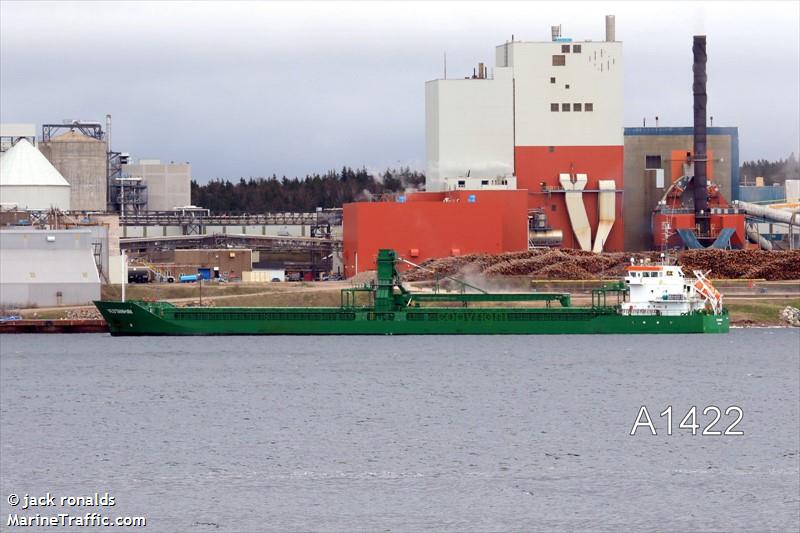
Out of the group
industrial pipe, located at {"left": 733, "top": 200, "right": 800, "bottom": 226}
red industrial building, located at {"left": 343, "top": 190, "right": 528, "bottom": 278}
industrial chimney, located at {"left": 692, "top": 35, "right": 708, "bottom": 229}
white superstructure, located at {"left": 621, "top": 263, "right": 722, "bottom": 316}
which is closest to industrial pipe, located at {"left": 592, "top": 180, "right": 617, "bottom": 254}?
industrial chimney, located at {"left": 692, "top": 35, "right": 708, "bottom": 229}

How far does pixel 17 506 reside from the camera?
37.3 m

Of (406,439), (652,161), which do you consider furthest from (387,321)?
(406,439)

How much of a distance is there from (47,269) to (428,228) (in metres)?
21.7

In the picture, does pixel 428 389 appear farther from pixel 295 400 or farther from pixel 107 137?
pixel 107 137

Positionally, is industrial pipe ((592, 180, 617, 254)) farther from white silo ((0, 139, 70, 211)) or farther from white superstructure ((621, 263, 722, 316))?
white silo ((0, 139, 70, 211))

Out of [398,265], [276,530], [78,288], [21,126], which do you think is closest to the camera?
[276,530]

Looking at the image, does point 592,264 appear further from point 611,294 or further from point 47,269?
point 47,269

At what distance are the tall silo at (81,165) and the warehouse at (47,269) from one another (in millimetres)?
25870

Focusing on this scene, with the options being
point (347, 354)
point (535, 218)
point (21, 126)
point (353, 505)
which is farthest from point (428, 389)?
point (21, 126)

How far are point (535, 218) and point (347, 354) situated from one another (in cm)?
2782

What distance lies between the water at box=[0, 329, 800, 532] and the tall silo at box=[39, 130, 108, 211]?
40.5m

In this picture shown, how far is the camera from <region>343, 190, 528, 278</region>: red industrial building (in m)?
93.8

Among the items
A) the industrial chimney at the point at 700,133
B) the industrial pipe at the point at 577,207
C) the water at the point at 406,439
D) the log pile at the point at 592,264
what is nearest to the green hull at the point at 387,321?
the water at the point at 406,439

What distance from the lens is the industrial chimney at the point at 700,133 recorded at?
9925 centimetres
